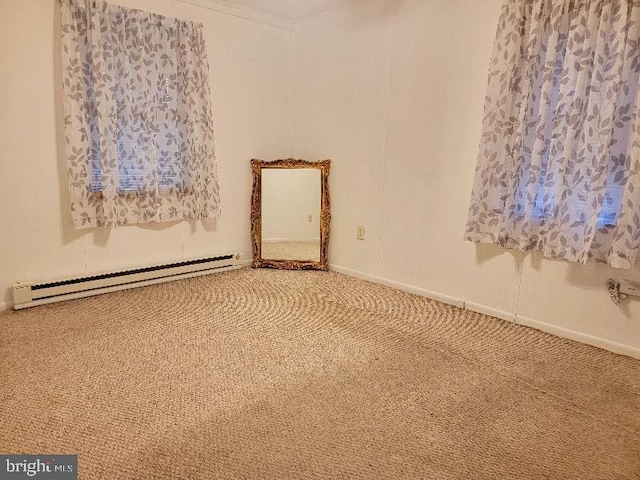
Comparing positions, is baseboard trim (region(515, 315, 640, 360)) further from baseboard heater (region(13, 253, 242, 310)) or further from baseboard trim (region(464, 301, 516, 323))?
baseboard heater (region(13, 253, 242, 310))

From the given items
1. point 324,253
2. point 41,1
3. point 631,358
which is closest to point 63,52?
point 41,1

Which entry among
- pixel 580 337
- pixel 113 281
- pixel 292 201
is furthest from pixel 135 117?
pixel 580 337

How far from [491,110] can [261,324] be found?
1.90 m

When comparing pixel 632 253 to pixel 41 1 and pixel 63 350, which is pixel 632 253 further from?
pixel 41 1

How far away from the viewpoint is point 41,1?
2.56 m

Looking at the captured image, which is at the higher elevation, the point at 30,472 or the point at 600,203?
the point at 600,203

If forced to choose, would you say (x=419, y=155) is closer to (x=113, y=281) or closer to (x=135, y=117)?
(x=135, y=117)

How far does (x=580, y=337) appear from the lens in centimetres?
240

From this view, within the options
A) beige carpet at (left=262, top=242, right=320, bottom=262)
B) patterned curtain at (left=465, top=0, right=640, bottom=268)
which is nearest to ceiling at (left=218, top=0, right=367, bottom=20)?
patterned curtain at (left=465, top=0, right=640, bottom=268)

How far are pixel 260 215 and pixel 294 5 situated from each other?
1.74 metres

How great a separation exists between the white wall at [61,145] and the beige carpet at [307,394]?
0.41 m

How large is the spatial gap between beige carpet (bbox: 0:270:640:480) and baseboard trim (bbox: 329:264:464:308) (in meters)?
0.20

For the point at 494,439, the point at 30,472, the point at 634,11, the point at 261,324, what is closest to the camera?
the point at 30,472

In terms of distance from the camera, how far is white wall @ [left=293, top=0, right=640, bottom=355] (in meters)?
2.49
